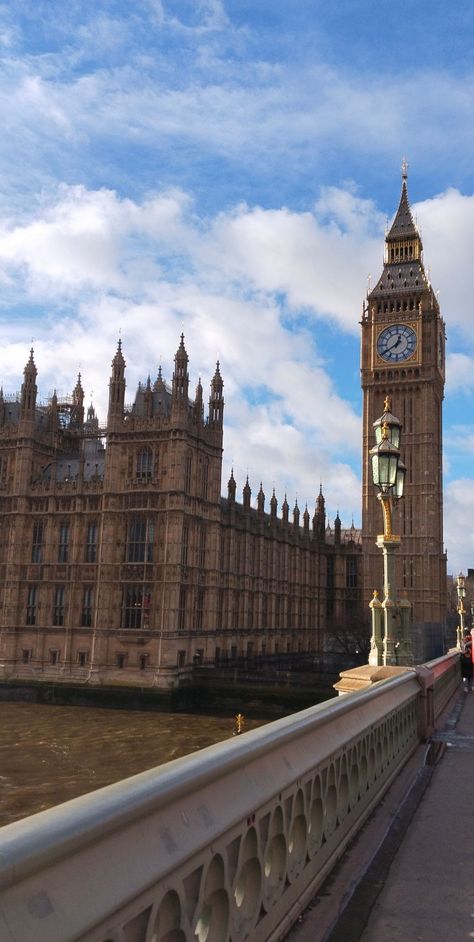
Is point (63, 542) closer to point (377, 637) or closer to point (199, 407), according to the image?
point (199, 407)

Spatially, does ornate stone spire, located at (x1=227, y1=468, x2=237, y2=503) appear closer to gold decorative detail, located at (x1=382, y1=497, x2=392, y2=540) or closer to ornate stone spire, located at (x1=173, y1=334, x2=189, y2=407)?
ornate stone spire, located at (x1=173, y1=334, x2=189, y2=407)

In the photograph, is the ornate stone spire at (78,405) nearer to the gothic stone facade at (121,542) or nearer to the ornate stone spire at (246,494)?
the gothic stone facade at (121,542)

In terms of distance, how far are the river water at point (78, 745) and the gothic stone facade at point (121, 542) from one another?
13.6ft

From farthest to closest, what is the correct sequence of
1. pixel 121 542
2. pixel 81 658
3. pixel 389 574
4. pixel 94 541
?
pixel 94 541 < pixel 121 542 < pixel 81 658 < pixel 389 574

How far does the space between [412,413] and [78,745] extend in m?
54.6

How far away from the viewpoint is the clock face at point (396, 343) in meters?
83.7

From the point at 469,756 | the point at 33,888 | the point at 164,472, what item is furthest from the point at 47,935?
the point at 164,472

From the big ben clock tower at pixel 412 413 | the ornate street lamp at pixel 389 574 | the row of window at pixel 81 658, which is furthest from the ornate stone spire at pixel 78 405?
the ornate street lamp at pixel 389 574

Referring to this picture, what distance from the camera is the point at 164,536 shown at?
5344 cm

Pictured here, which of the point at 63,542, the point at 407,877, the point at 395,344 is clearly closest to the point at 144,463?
the point at 63,542

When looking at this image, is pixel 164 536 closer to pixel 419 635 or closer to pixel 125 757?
pixel 125 757

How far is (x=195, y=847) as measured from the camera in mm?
3188

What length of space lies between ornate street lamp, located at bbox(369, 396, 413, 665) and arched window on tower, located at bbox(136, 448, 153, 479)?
4158 cm

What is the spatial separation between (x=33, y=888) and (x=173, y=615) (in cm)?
5038
